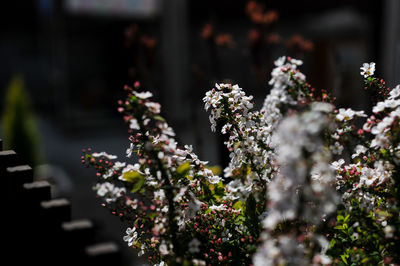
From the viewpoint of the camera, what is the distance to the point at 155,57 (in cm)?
941

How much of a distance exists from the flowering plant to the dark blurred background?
7.03 metres

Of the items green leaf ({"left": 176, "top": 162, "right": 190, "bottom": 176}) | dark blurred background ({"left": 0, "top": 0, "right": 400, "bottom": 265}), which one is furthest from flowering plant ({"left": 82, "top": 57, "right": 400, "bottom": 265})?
dark blurred background ({"left": 0, "top": 0, "right": 400, "bottom": 265})

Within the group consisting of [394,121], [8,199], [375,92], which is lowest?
[8,199]

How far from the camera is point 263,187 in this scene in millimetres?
1919

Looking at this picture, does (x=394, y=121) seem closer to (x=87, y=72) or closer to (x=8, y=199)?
(x=8, y=199)

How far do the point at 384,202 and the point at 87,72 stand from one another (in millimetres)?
12367

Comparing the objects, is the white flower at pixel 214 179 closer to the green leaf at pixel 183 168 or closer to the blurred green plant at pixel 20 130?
the green leaf at pixel 183 168

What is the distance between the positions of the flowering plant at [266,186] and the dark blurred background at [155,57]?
7.03 meters

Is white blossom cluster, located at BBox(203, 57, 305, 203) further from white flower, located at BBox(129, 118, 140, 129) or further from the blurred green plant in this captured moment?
the blurred green plant

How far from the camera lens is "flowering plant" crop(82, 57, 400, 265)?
1468 mm

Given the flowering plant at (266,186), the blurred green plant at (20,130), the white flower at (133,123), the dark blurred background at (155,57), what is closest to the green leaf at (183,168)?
the flowering plant at (266,186)

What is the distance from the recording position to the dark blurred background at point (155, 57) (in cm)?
1066

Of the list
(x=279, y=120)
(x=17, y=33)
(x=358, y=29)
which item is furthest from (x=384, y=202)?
(x=17, y=33)

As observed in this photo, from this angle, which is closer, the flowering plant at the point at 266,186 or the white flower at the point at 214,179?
the flowering plant at the point at 266,186
